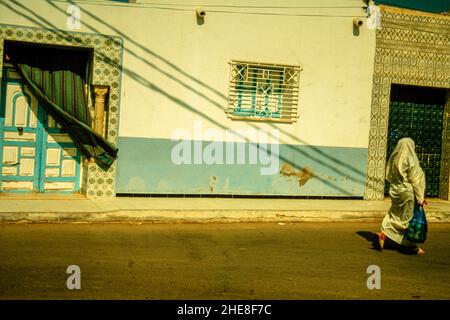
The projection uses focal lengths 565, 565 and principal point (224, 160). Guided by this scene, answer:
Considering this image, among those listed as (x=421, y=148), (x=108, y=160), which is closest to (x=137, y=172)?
(x=108, y=160)

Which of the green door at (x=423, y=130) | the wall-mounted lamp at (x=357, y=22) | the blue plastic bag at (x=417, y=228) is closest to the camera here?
the blue plastic bag at (x=417, y=228)

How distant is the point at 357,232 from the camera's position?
27.8 feet

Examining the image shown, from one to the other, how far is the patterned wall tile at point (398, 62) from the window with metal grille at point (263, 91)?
1.67 m

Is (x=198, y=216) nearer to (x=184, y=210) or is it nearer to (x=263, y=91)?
(x=184, y=210)

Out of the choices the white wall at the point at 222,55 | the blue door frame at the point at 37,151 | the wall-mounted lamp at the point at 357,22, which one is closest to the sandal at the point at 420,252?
the white wall at the point at 222,55

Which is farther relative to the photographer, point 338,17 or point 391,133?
point 391,133

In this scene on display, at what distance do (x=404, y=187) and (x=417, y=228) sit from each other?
1.73 feet

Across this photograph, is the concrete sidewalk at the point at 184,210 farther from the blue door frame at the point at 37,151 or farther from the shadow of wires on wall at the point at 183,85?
the shadow of wires on wall at the point at 183,85

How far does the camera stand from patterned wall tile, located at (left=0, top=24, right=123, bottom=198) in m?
9.22

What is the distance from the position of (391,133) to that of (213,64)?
388cm

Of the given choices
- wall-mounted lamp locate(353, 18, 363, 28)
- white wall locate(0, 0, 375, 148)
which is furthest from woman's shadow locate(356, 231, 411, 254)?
wall-mounted lamp locate(353, 18, 363, 28)

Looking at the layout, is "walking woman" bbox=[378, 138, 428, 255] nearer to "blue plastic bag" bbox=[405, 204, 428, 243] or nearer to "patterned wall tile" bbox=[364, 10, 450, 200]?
"blue plastic bag" bbox=[405, 204, 428, 243]

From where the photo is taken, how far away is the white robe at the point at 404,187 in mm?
6996
